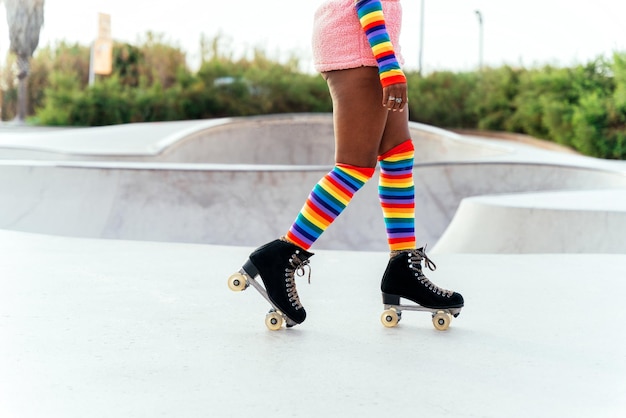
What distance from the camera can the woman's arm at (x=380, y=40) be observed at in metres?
2.50

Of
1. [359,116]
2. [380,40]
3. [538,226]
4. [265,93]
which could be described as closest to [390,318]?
[359,116]

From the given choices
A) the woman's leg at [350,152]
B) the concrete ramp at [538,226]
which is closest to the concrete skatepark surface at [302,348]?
the woman's leg at [350,152]

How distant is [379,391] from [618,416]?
569mm

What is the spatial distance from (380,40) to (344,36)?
0.17 m

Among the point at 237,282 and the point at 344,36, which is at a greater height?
the point at 344,36

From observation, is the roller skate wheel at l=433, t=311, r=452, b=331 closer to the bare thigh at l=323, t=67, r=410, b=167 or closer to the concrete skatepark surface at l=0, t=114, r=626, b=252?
the bare thigh at l=323, t=67, r=410, b=167

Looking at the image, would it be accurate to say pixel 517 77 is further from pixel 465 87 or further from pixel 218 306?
pixel 218 306

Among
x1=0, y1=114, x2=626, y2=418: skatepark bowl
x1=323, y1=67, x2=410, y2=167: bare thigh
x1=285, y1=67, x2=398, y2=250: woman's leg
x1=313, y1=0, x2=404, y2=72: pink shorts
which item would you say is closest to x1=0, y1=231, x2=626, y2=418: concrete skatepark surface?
x1=0, y1=114, x2=626, y2=418: skatepark bowl

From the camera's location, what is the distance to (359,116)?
2.64 meters

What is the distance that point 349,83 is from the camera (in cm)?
266

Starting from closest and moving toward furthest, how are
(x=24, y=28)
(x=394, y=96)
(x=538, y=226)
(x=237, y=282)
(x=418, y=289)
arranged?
(x=394, y=96) < (x=237, y=282) < (x=418, y=289) < (x=538, y=226) < (x=24, y=28)

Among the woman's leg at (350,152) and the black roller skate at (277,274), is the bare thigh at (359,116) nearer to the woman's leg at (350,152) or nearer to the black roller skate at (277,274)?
the woman's leg at (350,152)

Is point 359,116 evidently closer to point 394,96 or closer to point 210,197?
point 394,96

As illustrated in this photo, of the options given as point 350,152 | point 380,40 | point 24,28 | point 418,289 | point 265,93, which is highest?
point 24,28
